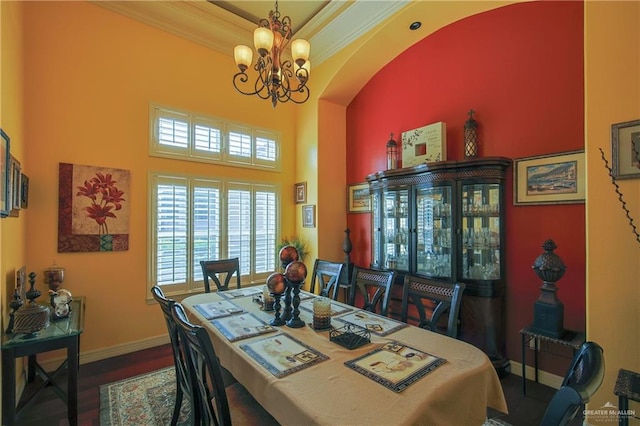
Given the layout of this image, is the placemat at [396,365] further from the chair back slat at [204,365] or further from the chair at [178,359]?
the chair at [178,359]

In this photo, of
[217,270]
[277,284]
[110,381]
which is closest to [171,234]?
[217,270]

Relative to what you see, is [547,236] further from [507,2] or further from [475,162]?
[507,2]

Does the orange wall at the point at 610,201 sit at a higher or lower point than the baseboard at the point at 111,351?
higher

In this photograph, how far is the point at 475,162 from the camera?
9.21 ft

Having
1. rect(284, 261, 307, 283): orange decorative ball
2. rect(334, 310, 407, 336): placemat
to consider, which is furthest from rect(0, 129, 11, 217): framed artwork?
rect(334, 310, 407, 336): placemat

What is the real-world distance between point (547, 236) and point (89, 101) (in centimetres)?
471

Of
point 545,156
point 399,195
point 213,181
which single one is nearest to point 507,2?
point 545,156

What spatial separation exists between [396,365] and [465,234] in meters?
2.03

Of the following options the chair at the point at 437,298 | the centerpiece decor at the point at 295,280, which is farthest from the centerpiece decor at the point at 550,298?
the centerpiece decor at the point at 295,280

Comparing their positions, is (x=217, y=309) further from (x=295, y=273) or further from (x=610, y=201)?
(x=610, y=201)

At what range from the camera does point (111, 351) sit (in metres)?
3.13

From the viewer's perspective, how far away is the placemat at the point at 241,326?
174cm

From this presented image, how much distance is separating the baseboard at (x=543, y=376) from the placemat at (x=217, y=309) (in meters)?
2.65

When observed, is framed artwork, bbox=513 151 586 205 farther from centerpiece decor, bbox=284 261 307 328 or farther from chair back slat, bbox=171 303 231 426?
chair back slat, bbox=171 303 231 426
